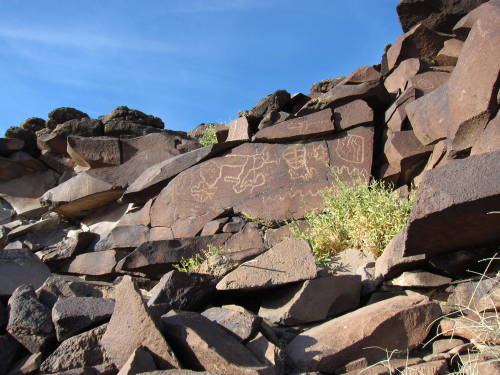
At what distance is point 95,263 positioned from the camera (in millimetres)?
6461

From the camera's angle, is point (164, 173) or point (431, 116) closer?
point (431, 116)

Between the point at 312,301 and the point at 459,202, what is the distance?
102 cm

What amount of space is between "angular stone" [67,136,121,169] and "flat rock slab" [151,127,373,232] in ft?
6.06

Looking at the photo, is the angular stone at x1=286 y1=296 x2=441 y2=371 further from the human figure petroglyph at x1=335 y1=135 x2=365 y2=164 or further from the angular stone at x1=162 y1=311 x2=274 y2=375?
the human figure petroglyph at x1=335 y1=135 x2=365 y2=164

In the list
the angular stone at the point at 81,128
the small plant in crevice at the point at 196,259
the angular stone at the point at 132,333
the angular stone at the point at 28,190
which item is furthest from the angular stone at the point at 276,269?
the angular stone at the point at 28,190

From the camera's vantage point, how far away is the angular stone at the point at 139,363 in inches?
81.1

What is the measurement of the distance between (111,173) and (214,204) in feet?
7.73

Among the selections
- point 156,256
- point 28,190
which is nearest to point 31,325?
point 156,256

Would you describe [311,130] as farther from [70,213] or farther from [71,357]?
[71,357]

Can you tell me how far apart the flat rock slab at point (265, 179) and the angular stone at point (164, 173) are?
12cm

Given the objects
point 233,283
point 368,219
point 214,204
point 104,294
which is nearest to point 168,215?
point 214,204

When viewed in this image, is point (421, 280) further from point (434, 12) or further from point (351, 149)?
point (434, 12)

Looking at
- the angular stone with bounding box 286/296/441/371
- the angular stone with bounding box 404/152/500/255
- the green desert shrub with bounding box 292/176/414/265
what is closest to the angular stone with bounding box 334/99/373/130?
the green desert shrub with bounding box 292/176/414/265

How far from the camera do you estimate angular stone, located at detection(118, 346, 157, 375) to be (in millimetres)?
2061
